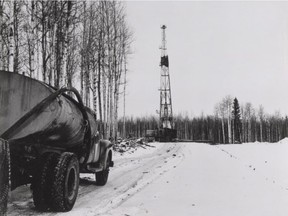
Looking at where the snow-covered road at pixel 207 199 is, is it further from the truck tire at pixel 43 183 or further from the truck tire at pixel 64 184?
the truck tire at pixel 43 183

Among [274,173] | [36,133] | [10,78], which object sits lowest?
[274,173]

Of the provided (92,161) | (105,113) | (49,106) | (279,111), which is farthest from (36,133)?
(279,111)

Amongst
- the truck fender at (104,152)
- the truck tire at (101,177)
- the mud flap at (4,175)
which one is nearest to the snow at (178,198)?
the truck tire at (101,177)

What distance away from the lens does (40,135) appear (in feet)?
16.9

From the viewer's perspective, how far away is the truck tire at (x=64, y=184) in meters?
5.17

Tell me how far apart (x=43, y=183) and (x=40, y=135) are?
2.36 feet

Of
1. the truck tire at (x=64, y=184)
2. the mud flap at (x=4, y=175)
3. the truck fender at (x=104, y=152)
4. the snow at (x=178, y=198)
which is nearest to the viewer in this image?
the mud flap at (x=4, y=175)

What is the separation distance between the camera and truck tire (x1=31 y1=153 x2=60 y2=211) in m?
5.17

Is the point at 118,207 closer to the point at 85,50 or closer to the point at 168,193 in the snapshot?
the point at 168,193

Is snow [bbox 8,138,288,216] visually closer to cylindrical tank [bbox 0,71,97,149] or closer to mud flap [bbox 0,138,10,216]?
cylindrical tank [bbox 0,71,97,149]

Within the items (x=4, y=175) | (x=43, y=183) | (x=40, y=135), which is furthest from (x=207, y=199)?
(x=4, y=175)

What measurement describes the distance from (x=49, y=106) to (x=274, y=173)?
9356mm

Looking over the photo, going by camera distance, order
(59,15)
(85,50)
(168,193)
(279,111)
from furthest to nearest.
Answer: (279,111) < (85,50) < (59,15) < (168,193)

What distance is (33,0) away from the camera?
58.2ft
